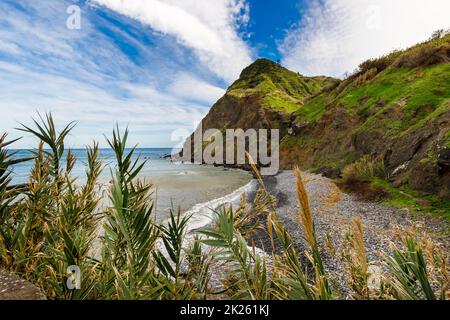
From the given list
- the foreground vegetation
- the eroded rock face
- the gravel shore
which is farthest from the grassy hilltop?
the eroded rock face

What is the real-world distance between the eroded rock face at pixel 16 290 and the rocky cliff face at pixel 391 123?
13.3 metres

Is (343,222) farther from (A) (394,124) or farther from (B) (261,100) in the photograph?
(B) (261,100)

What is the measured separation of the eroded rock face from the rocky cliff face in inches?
522

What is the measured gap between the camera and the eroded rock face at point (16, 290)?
90.2 inches

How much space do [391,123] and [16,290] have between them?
22097 millimetres

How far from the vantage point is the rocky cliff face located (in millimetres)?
12016

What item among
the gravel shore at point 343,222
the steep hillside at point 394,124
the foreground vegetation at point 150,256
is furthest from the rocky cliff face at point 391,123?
the foreground vegetation at point 150,256

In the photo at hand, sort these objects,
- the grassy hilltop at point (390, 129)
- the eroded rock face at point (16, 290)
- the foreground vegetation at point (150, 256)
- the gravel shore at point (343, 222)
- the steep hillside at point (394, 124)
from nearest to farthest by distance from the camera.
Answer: the foreground vegetation at point (150, 256) → the eroded rock face at point (16, 290) → the gravel shore at point (343, 222) → the grassy hilltop at point (390, 129) → the steep hillside at point (394, 124)

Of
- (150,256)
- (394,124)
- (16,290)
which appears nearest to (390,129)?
(394,124)

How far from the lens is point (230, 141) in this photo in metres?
65.8

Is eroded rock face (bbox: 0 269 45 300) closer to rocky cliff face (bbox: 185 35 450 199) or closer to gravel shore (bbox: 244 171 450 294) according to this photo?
gravel shore (bbox: 244 171 450 294)

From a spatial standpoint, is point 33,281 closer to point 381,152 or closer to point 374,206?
point 374,206

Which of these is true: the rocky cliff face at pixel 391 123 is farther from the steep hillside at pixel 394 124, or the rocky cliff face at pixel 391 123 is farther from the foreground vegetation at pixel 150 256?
the foreground vegetation at pixel 150 256
